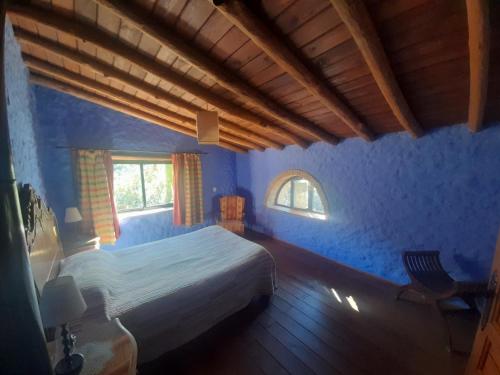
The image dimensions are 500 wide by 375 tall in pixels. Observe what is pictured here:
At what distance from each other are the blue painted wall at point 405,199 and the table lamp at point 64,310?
3221mm

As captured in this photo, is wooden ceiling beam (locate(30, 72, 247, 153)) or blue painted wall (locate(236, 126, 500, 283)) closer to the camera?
blue painted wall (locate(236, 126, 500, 283))

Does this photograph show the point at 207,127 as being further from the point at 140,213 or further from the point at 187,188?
the point at 140,213

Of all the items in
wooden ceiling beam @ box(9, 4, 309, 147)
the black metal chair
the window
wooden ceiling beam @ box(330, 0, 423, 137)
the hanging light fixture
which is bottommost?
the black metal chair

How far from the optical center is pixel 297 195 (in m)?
4.24

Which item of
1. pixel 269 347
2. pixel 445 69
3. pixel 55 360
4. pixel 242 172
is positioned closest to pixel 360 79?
pixel 445 69

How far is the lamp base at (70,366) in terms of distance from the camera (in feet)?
3.10

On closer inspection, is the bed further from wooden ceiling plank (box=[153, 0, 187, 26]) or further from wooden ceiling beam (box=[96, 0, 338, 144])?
wooden ceiling plank (box=[153, 0, 187, 26])

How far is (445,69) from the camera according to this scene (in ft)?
4.93

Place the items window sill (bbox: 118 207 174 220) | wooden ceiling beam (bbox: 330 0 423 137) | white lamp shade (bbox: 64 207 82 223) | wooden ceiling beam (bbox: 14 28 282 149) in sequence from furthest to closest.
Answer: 1. window sill (bbox: 118 207 174 220)
2. white lamp shade (bbox: 64 207 82 223)
3. wooden ceiling beam (bbox: 14 28 282 149)
4. wooden ceiling beam (bbox: 330 0 423 137)

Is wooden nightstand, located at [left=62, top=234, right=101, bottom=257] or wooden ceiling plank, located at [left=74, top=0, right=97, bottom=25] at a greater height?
wooden ceiling plank, located at [left=74, top=0, right=97, bottom=25]

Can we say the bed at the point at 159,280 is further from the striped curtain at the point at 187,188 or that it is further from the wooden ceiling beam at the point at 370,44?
the wooden ceiling beam at the point at 370,44

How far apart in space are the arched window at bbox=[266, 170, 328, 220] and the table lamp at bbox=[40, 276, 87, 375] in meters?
3.28

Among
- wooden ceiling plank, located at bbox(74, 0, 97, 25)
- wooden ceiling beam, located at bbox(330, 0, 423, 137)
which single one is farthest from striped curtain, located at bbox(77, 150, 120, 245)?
wooden ceiling beam, located at bbox(330, 0, 423, 137)

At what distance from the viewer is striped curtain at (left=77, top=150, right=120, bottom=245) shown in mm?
3406
